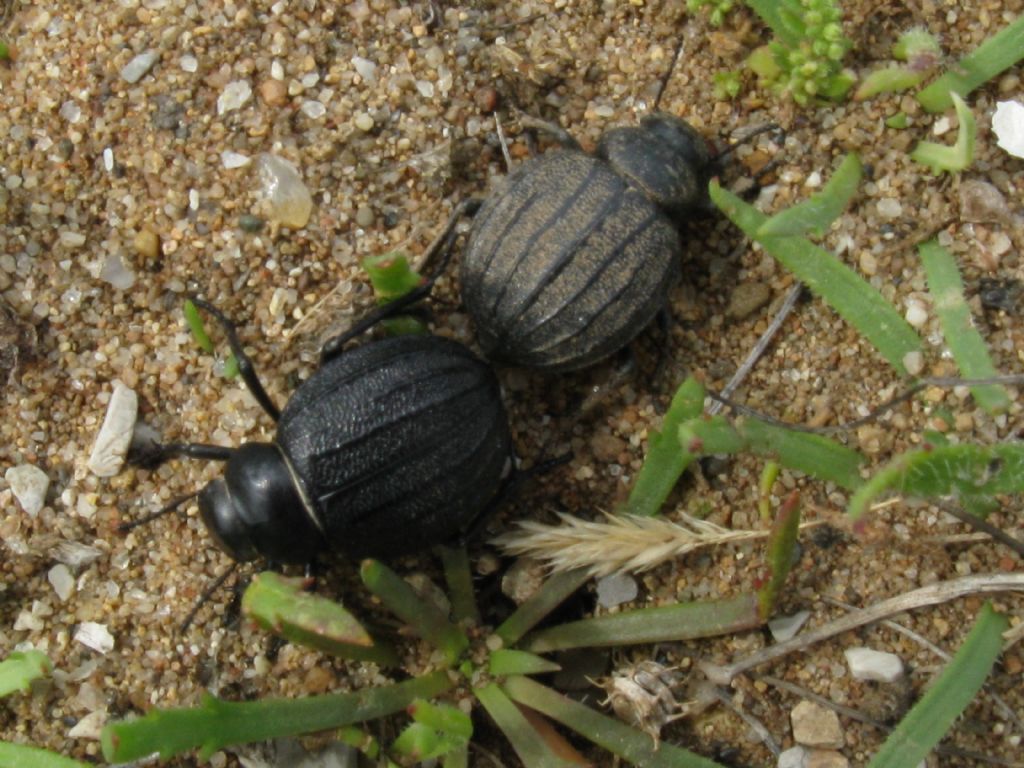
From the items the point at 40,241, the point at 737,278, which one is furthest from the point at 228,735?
the point at 737,278

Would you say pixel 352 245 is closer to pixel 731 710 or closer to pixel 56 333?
pixel 56 333

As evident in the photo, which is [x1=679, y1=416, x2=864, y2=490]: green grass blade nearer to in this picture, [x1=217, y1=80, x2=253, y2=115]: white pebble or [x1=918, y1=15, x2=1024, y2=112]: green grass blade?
[x1=918, y1=15, x2=1024, y2=112]: green grass blade

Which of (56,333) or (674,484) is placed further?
(56,333)

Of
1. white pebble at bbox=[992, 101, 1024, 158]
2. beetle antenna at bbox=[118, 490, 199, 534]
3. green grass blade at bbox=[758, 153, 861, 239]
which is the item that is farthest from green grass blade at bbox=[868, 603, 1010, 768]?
beetle antenna at bbox=[118, 490, 199, 534]

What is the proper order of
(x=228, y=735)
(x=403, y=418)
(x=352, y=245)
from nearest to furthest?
(x=228, y=735) → (x=403, y=418) → (x=352, y=245)

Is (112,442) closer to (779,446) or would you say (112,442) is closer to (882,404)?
(779,446)

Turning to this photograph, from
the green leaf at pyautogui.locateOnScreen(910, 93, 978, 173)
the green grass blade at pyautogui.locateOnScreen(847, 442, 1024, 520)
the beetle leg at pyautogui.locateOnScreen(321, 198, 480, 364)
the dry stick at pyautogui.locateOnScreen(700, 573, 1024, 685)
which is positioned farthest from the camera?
the beetle leg at pyautogui.locateOnScreen(321, 198, 480, 364)
